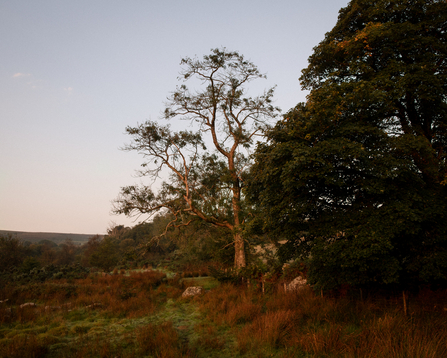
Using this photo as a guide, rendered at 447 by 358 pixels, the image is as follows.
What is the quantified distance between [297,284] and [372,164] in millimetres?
7583

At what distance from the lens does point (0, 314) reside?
8.95 meters

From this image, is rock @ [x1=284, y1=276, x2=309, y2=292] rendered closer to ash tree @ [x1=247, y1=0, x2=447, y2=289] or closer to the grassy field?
the grassy field

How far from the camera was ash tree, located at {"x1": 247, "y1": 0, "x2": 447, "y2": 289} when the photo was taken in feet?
23.1

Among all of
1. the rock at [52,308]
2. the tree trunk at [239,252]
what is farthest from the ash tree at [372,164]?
the rock at [52,308]

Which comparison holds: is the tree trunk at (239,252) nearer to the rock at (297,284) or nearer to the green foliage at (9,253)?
the rock at (297,284)

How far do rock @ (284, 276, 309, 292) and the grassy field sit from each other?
0.77m

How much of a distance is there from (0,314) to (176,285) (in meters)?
9.84

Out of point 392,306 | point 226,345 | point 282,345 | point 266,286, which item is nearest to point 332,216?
point 392,306

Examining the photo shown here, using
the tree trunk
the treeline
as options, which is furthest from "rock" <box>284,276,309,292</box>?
the treeline

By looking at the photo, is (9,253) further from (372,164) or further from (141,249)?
(372,164)

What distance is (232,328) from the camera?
7.82 m

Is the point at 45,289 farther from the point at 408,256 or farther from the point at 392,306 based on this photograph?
the point at 408,256

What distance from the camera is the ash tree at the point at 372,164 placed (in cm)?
705

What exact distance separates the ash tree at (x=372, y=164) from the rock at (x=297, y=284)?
3182 millimetres
